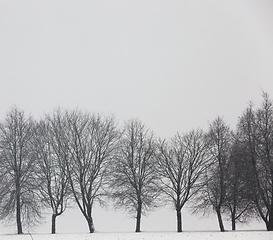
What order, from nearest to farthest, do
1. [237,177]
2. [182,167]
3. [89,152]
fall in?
1. [237,177]
2. [89,152]
3. [182,167]

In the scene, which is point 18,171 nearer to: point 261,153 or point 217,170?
point 217,170

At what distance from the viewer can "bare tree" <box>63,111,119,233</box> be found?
1665 inches

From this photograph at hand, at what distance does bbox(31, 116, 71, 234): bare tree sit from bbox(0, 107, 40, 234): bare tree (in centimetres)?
90

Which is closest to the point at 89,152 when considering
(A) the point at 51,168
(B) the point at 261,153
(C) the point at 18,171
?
(A) the point at 51,168

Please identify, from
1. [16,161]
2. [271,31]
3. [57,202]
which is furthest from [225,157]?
[16,161]

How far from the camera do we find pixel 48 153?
43750 millimetres

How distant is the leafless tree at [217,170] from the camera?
40594 mm

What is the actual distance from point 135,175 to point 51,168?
963cm

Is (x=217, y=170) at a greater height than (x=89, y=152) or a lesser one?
lesser

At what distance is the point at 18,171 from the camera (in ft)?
137

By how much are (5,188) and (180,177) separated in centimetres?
1908

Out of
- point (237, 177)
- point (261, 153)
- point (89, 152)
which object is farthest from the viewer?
point (89, 152)

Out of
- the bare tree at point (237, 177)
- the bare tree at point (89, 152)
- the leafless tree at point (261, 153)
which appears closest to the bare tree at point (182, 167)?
the bare tree at point (237, 177)

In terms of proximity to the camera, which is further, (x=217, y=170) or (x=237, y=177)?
(x=217, y=170)
